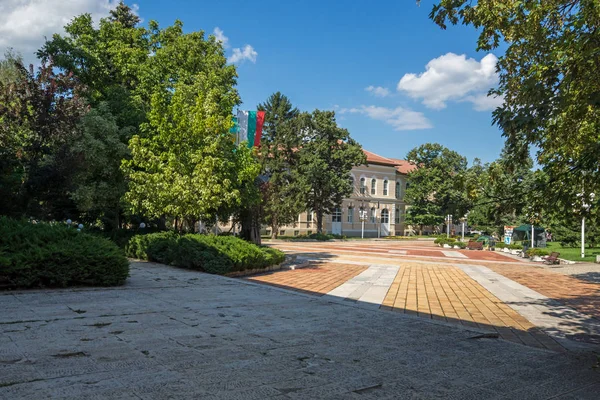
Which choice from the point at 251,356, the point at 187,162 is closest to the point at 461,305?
the point at 251,356

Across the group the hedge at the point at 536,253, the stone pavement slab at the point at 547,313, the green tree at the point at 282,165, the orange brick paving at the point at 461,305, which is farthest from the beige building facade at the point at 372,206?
the stone pavement slab at the point at 547,313

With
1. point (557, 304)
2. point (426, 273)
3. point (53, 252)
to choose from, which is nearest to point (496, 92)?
point (557, 304)

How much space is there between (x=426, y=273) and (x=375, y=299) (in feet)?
23.5

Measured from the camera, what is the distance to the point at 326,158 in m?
50.4

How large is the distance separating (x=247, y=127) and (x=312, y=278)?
8.80 m

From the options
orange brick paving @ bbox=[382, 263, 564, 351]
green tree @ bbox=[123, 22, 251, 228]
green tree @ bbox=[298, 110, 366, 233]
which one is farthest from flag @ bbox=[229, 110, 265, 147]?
green tree @ bbox=[298, 110, 366, 233]

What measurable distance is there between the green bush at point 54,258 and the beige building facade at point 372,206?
4787cm

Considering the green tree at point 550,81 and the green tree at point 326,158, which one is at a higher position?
the green tree at point 326,158

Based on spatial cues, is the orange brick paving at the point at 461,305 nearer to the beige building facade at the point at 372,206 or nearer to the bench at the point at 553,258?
the bench at the point at 553,258

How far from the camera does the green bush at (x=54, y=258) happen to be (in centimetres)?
841

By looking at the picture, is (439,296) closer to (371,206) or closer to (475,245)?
(475,245)

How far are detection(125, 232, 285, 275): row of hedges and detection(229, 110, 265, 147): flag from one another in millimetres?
5714

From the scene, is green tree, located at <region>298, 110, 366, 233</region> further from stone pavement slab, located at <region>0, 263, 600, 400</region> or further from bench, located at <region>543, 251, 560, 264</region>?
stone pavement slab, located at <region>0, 263, 600, 400</region>

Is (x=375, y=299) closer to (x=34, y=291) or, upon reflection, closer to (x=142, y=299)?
(x=142, y=299)
